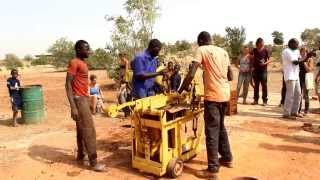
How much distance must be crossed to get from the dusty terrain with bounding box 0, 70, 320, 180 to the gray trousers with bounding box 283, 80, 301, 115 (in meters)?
0.33

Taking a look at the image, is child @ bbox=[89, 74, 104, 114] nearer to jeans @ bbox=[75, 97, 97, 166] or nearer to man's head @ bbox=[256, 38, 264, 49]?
man's head @ bbox=[256, 38, 264, 49]

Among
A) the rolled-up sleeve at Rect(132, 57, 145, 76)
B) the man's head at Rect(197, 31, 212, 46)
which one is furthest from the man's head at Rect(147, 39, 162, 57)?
the man's head at Rect(197, 31, 212, 46)

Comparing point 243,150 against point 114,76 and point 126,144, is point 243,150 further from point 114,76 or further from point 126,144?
point 114,76

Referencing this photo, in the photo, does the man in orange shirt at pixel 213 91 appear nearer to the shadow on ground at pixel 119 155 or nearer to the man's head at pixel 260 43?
the shadow on ground at pixel 119 155

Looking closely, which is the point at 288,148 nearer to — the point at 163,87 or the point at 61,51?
the point at 163,87

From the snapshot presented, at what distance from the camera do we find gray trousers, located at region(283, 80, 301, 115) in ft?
32.3

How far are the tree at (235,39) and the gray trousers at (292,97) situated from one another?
64.0ft

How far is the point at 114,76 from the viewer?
737 inches

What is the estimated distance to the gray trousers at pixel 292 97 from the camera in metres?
9.83

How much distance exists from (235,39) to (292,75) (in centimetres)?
2047

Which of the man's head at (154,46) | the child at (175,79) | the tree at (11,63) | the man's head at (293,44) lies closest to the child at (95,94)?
the child at (175,79)

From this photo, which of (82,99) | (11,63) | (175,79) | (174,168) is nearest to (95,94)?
(175,79)

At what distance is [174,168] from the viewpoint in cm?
597

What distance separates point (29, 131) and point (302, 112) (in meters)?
6.75
